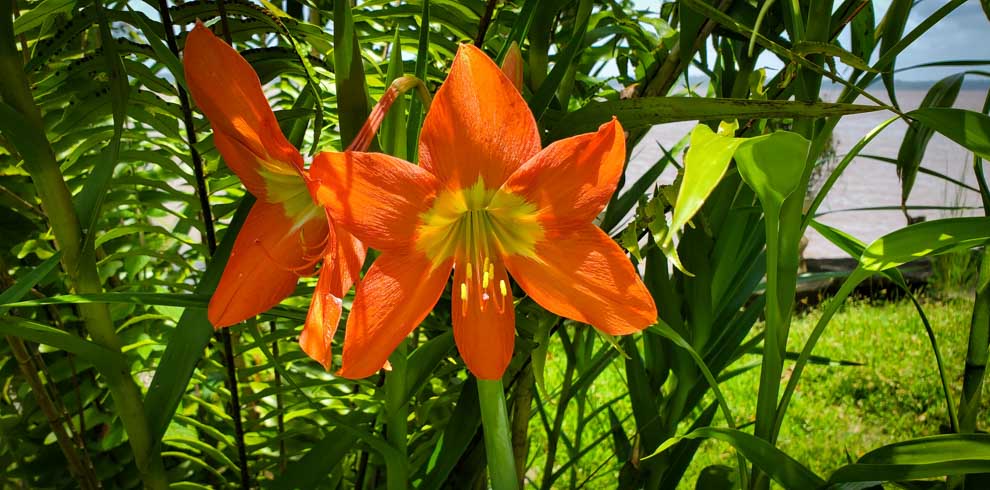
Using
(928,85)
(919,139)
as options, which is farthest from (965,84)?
(919,139)

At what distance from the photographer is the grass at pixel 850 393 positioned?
2.07 m

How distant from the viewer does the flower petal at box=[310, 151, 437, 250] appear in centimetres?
38

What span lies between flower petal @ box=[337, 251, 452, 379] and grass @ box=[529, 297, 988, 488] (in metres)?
1.35

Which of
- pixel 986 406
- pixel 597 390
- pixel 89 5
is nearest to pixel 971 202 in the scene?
pixel 986 406

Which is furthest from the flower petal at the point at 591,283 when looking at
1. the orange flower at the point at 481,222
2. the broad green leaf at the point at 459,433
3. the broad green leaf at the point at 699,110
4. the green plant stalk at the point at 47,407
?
the green plant stalk at the point at 47,407

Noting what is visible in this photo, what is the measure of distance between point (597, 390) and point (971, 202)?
123 inches

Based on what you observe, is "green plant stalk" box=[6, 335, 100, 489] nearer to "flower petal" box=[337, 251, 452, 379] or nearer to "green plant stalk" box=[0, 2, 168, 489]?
"green plant stalk" box=[0, 2, 168, 489]

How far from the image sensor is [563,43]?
99 cm

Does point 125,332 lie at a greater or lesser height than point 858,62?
lesser

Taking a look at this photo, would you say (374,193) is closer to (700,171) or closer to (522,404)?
(700,171)

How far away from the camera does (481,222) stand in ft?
1.63

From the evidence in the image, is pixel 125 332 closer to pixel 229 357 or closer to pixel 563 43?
pixel 229 357

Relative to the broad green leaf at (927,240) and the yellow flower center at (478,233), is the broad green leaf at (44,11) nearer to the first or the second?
the yellow flower center at (478,233)

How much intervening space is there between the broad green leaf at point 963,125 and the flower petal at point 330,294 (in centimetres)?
39
